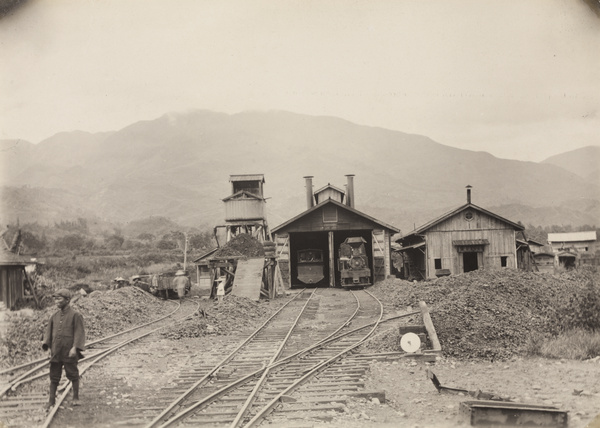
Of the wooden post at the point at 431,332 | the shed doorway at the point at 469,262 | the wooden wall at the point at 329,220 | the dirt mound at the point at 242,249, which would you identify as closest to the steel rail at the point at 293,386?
the wooden post at the point at 431,332

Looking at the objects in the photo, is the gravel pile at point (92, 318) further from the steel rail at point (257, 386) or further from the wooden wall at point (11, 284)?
the steel rail at point (257, 386)

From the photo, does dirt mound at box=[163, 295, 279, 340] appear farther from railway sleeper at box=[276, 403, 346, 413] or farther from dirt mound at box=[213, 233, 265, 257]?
railway sleeper at box=[276, 403, 346, 413]

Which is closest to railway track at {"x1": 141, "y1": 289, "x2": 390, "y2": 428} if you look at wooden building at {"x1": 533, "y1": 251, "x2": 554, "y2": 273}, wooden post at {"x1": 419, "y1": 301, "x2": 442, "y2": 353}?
wooden post at {"x1": 419, "y1": 301, "x2": 442, "y2": 353}

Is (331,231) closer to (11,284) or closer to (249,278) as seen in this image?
(249,278)

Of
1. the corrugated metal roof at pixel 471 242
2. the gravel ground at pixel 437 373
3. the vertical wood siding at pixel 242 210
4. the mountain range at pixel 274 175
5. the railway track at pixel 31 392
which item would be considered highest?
the mountain range at pixel 274 175

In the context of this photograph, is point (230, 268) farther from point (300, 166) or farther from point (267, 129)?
point (267, 129)

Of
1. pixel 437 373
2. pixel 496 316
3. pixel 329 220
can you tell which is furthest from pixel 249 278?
pixel 437 373

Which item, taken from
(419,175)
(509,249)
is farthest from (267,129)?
(509,249)
